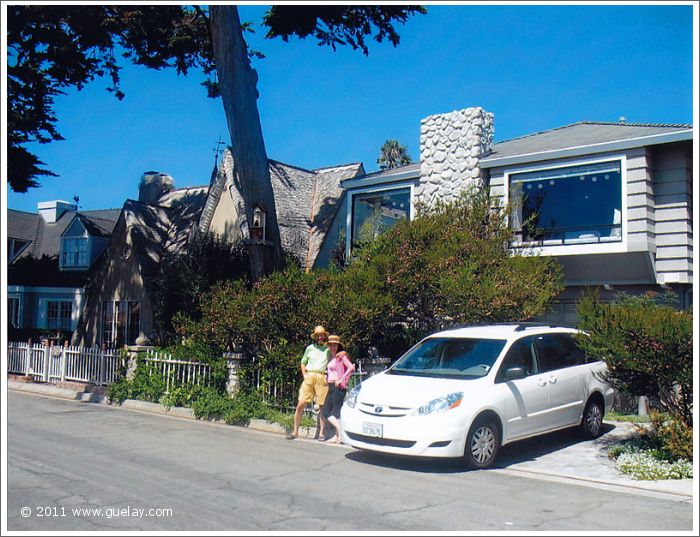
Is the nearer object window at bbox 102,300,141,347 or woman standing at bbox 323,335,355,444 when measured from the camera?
woman standing at bbox 323,335,355,444

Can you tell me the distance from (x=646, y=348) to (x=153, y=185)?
1145 inches

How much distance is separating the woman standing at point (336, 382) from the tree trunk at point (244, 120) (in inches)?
245

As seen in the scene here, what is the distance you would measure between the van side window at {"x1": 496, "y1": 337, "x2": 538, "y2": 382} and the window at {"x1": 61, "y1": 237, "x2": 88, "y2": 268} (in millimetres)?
24354

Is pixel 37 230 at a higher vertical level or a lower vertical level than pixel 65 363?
higher

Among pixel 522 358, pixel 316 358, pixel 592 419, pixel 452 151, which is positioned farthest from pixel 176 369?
pixel 452 151

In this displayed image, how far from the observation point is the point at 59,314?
31891mm

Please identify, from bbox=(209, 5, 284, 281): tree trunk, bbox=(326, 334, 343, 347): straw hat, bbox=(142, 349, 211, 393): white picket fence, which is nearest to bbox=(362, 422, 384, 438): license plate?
bbox=(326, 334, 343, 347): straw hat

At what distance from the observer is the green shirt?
11.6 meters

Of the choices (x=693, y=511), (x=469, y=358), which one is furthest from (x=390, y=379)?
(x=693, y=511)

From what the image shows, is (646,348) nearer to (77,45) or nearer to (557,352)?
(557,352)

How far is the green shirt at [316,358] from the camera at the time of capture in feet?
37.9

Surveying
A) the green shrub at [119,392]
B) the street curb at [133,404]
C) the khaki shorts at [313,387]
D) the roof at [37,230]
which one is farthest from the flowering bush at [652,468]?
the roof at [37,230]

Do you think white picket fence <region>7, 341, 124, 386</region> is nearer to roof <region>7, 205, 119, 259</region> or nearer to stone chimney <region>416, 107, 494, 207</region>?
stone chimney <region>416, 107, 494, 207</region>

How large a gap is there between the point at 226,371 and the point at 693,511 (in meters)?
8.88
